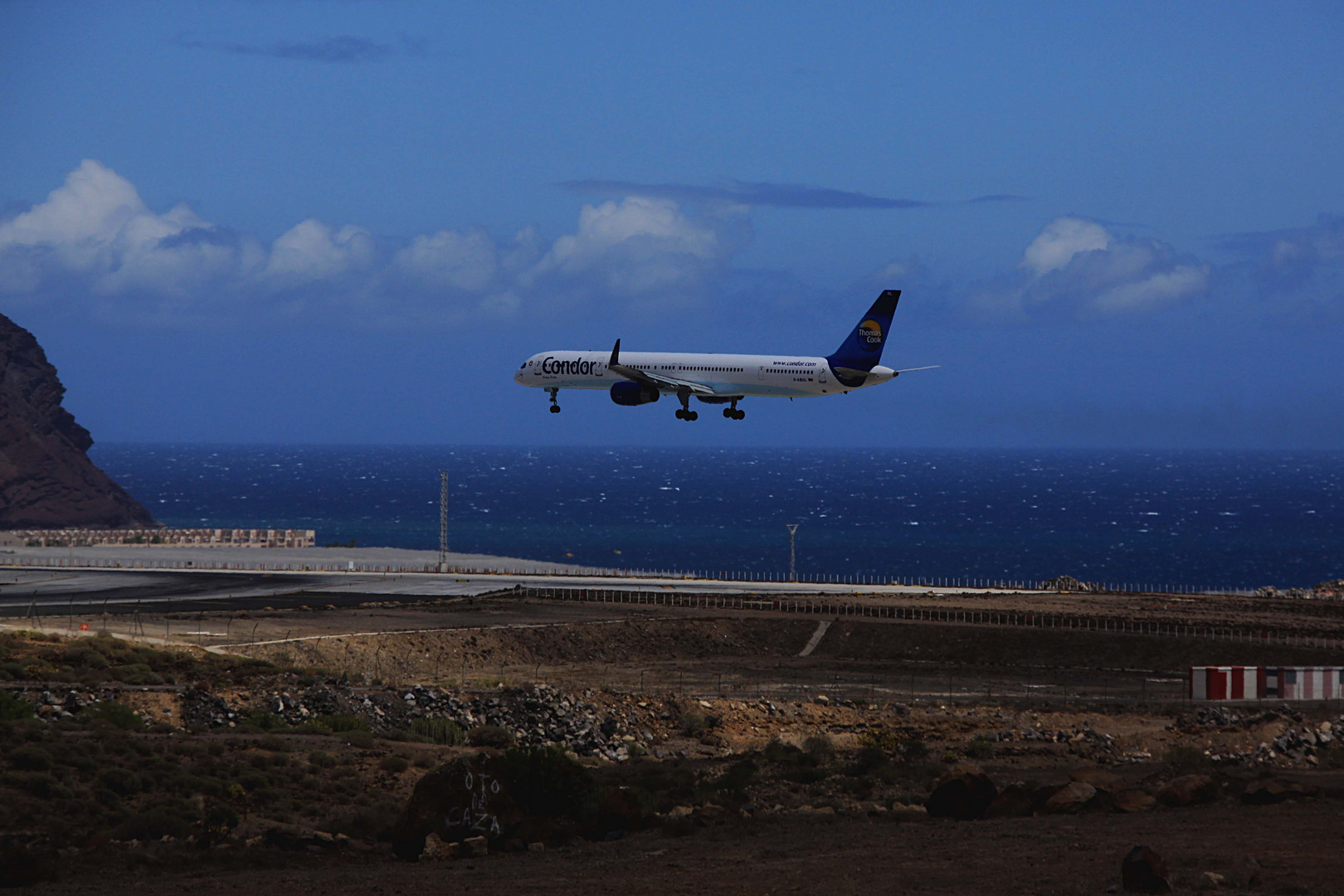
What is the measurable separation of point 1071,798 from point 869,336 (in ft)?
141

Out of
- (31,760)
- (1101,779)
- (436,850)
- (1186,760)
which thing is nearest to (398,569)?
(1186,760)

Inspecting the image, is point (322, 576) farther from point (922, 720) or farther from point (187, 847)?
point (187, 847)

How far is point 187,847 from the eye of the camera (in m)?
28.9

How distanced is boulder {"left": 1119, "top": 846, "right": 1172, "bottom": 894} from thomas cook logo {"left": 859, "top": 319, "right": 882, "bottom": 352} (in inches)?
1996

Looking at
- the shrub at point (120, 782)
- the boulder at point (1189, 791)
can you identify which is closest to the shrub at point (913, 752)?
the boulder at point (1189, 791)

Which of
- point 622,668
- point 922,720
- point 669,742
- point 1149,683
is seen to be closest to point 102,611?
point 622,668

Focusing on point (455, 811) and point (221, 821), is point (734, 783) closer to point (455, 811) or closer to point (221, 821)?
point (455, 811)

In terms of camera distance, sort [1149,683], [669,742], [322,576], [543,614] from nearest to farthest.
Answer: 1. [669,742]
2. [1149,683]
3. [543,614]
4. [322,576]

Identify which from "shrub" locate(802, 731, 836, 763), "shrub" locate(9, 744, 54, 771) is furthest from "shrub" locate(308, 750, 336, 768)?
"shrub" locate(802, 731, 836, 763)

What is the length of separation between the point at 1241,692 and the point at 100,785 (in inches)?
1971

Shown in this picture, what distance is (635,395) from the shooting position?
7256cm

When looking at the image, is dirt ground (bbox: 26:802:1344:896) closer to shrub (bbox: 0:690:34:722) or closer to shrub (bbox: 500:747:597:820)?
shrub (bbox: 500:747:597:820)

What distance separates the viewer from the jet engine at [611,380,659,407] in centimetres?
7244

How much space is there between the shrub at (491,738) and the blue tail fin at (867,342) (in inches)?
1153
